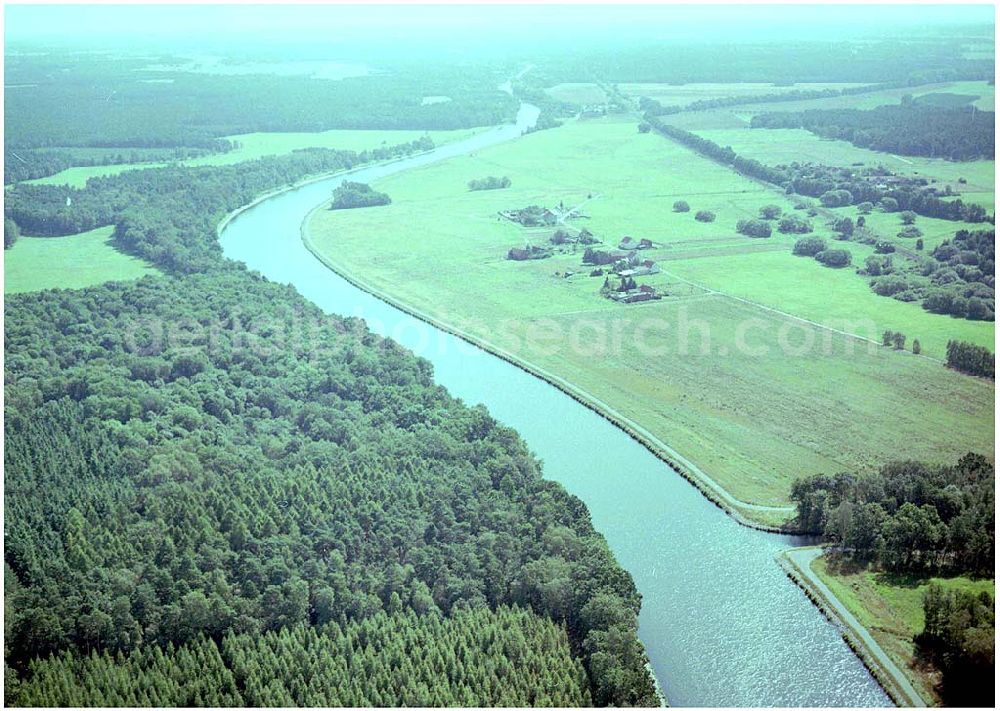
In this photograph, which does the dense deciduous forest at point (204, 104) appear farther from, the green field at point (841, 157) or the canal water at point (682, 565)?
the canal water at point (682, 565)

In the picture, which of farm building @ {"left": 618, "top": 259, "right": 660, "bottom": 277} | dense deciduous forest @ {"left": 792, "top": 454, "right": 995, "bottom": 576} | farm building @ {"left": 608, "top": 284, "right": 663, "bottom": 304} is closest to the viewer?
dense deciduous forest @ {"left": 792, "top": 454, "right": 995, "bottom": 576}

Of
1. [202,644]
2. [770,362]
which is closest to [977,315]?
[770,362]

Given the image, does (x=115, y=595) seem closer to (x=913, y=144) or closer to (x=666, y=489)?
(x=666, y=489)

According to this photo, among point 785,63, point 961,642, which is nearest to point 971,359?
point 961,642

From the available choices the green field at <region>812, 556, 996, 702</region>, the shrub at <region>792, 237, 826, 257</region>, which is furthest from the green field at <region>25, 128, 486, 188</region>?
the green field at <region>812, 556, 996, 702</region>

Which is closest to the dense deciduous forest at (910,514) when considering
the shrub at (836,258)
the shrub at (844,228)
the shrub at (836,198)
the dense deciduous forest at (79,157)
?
the shrub at (836,258)

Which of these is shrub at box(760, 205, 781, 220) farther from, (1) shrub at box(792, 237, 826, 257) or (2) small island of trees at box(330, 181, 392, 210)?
(2) small island of trees at box(330, 181, 392, 210)
